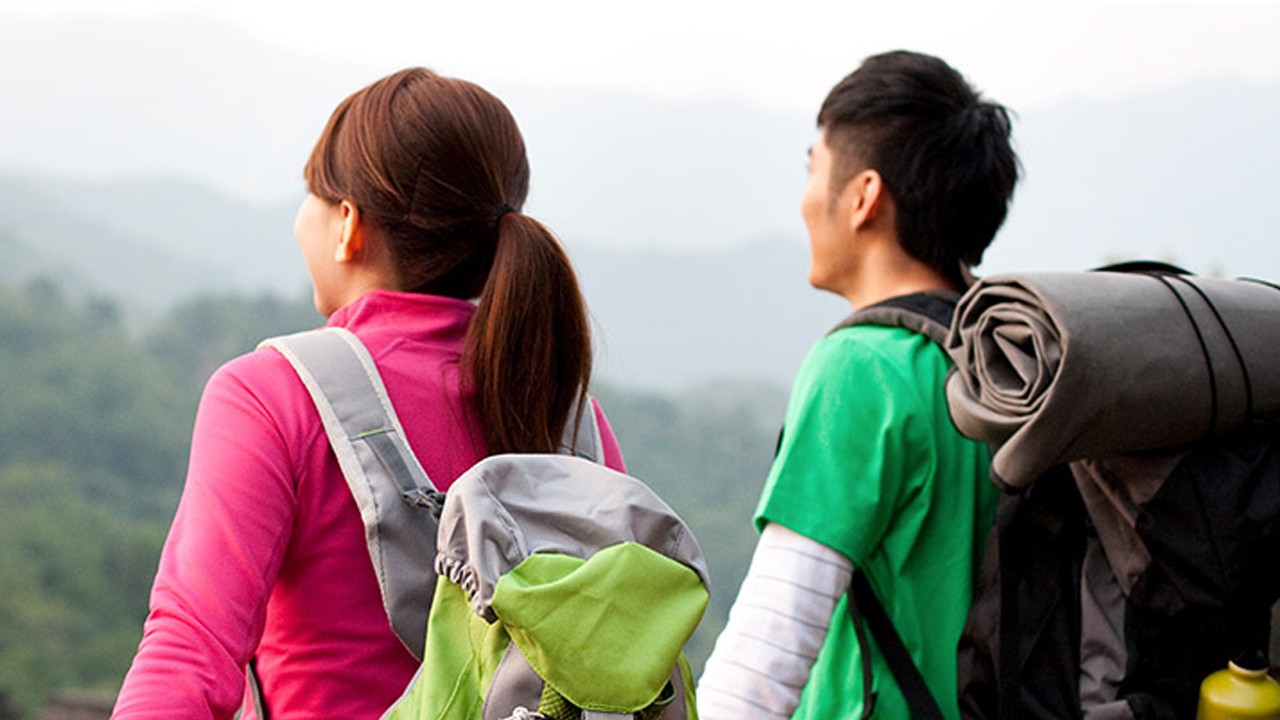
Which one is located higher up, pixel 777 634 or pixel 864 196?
pixel 864 196

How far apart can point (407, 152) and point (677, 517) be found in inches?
18.8

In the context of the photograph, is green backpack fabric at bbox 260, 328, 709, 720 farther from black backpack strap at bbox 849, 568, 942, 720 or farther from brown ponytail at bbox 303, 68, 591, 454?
black backpack strap at bbox 849, 568, 942, 720

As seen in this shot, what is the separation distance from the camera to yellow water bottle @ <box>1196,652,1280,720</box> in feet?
4.27

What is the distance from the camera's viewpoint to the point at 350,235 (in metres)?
1.39

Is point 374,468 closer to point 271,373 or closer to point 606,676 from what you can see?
point 271,373

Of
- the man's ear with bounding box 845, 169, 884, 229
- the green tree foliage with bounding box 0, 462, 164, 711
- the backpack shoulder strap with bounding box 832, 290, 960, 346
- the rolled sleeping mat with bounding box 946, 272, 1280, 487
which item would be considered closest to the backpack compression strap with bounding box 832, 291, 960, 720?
the backpack shoulder strap with bounding box 832, 290, 960, 346

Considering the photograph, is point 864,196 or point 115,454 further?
point 115,454

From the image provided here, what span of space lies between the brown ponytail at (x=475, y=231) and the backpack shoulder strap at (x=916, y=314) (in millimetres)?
439

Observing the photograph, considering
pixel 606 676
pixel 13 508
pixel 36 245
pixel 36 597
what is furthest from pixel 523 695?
pixel 36 245

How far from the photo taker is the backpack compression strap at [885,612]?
1.54 metres

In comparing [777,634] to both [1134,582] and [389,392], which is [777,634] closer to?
[1134,582]

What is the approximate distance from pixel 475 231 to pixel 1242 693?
897 millimetres

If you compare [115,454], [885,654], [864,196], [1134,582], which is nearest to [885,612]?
[885,654]

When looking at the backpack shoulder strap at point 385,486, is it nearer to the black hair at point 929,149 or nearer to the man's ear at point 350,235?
the man's ear at point 350,235
